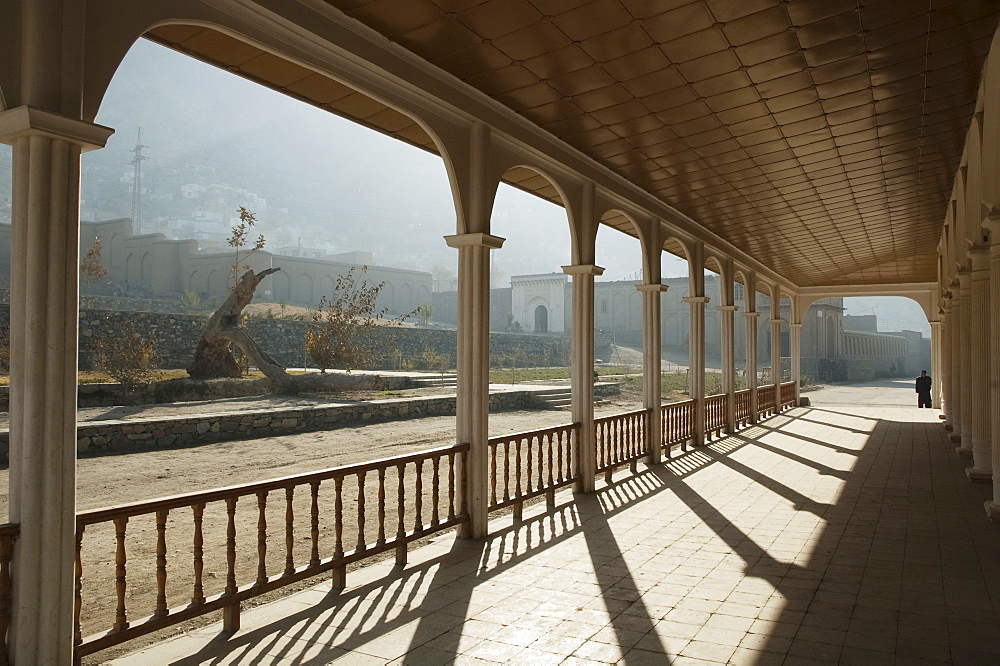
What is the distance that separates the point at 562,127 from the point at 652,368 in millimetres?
4465

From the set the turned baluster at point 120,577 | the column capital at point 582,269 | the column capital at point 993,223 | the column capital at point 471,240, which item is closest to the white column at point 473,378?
the column capital at point 471,240

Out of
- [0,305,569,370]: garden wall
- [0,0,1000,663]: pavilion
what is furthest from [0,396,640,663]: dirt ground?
[0,305,569,370]: garden wall

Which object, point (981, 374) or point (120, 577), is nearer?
point (120, 577)

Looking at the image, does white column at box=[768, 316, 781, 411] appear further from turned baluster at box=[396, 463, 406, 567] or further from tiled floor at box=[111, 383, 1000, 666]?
turned baluster at box=[396, 463, 406, 567]

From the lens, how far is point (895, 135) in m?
7.08

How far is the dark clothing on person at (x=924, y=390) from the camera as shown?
794 inches

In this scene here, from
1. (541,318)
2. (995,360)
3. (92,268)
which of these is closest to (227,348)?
(995,360)

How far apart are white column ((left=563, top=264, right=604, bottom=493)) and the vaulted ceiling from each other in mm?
1284

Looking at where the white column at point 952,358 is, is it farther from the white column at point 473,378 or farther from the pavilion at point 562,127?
the white column at point 473,378

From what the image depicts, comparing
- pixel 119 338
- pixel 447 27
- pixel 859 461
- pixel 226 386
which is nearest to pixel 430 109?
pixel 447 27

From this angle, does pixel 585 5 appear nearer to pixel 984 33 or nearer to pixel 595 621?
pixel 984 33

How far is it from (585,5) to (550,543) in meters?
Result: 4.04

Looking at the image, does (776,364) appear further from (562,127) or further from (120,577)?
(120,577)

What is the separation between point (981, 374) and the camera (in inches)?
337
